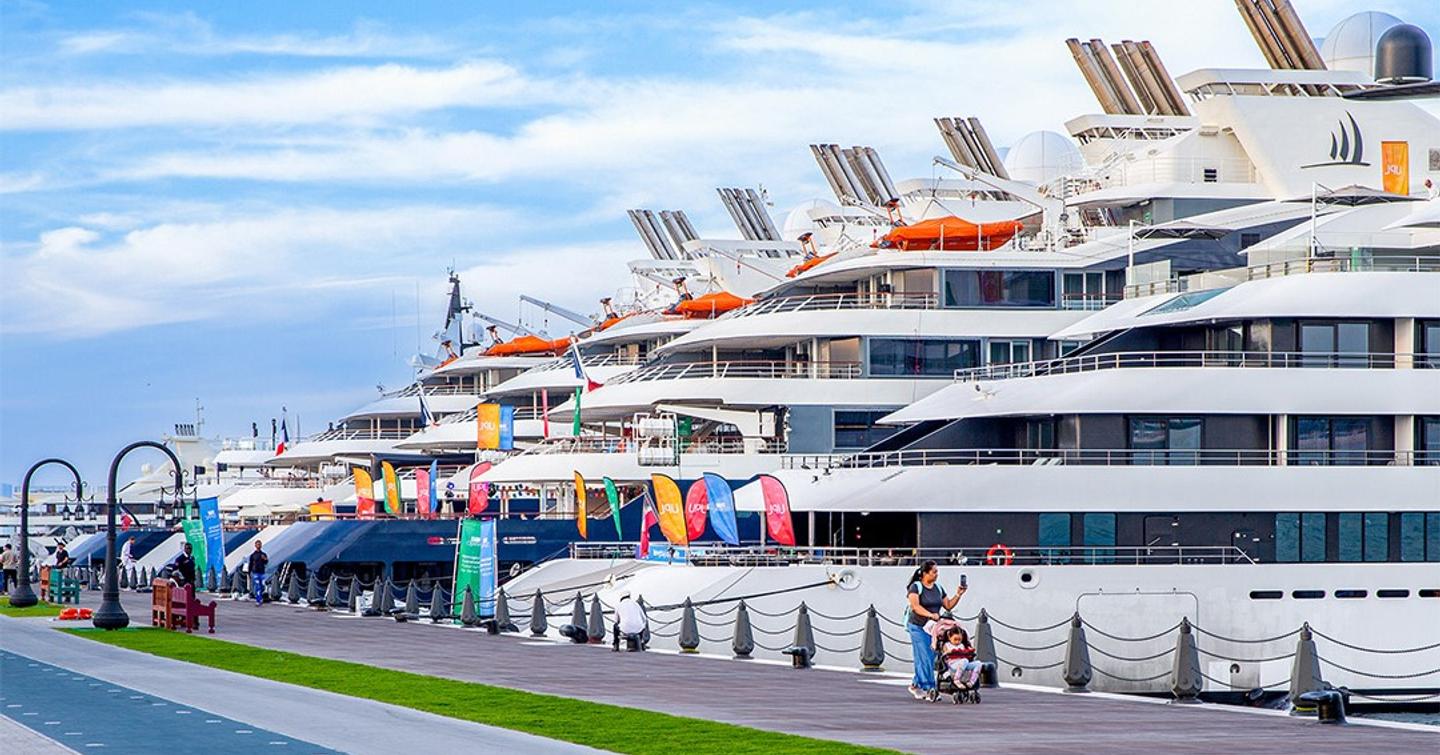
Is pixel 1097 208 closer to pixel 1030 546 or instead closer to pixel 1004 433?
pixel 1004 433

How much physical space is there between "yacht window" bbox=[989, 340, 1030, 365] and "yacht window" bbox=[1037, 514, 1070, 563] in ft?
57.0

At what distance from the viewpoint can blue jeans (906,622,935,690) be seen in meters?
23.6

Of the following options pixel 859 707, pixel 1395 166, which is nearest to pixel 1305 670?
pixel 859 707

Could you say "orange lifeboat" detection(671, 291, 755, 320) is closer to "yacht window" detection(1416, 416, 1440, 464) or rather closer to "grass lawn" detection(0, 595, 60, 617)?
"grass lawn" detection(0, 595, 60, 617)

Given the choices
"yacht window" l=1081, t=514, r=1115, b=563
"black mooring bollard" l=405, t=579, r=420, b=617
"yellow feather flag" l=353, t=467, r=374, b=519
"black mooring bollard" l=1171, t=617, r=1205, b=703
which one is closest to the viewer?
"black mooring bollard" l=1171, t=617, r=1205, b=703

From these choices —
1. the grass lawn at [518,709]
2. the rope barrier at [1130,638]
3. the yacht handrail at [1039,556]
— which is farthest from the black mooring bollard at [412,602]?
the rope barrier at [1130,638]

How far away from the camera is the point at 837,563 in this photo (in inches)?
1662

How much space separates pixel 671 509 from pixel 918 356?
659 inches

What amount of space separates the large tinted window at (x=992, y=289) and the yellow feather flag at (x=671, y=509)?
16.7 meters

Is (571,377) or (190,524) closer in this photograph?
(190,524)

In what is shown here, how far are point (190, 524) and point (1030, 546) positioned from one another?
2435cm

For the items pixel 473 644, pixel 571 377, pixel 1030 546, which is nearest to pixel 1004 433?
pixel 1030 546

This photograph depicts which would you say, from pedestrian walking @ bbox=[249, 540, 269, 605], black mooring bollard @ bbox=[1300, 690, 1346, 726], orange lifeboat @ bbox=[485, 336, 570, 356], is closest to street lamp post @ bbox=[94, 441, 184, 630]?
pedestrian walking @ bbox=[249, 540, 269, 605]

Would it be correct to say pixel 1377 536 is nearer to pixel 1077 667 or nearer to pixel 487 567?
pixel 1077 667
